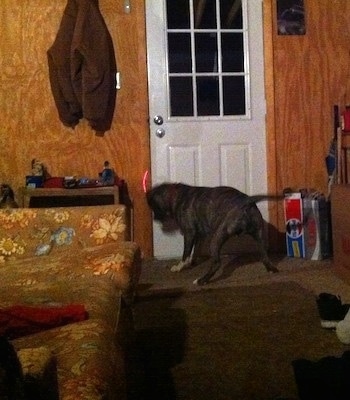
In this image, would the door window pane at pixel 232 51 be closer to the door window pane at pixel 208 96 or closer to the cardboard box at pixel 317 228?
the door window pane at pixel 208 96

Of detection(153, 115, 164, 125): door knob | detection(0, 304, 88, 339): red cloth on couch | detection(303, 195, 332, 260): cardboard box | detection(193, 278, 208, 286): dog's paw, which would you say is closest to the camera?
detection(0, 304, 88, 339): red cloth on couch

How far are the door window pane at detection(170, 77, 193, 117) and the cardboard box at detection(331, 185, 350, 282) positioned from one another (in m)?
1.34

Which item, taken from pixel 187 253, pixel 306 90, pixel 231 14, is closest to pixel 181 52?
pixel 231 14

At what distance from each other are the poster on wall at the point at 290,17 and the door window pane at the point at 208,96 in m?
0.61

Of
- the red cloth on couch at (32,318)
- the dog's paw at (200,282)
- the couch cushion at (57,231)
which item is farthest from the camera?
the dog's paw at (200,282)

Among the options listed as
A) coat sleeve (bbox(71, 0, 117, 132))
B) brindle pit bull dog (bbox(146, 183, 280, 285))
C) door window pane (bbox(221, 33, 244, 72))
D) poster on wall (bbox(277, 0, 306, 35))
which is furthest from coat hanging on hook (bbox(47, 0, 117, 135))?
poster on wall (bbox(277, 0, 306, 35))

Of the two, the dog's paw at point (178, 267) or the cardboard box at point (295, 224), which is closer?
the dog's paw at point (178, 267)

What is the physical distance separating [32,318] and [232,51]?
130 inches

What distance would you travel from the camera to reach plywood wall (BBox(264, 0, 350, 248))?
4363mm

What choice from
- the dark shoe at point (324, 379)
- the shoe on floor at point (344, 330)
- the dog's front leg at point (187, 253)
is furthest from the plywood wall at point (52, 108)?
the dark shoe at point (324, 379)

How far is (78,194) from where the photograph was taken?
3.99m

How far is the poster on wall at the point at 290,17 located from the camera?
4.33 metres

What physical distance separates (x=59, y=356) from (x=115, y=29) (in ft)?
10.8

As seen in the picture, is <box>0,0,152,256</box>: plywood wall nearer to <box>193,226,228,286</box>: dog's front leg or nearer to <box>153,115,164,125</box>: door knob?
<box>153,115,164,125</box>: door knob
